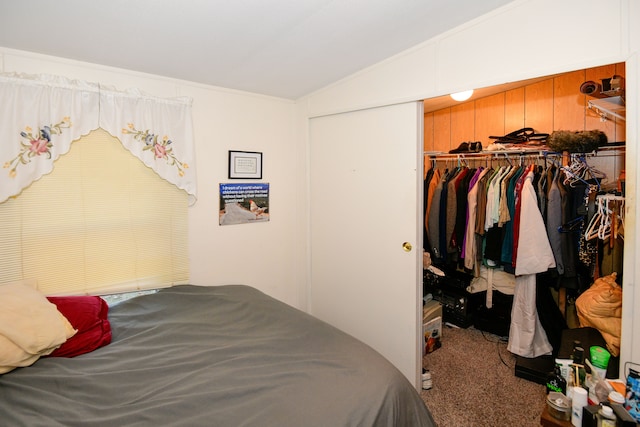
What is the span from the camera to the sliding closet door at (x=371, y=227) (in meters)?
2.21

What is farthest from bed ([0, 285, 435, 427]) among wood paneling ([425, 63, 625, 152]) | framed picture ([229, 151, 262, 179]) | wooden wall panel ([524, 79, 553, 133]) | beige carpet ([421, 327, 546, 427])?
wooden wall panel ([524, 79, 553, 133])

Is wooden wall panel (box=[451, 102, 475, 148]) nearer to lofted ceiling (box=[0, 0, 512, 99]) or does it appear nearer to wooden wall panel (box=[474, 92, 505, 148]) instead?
wooden wall panel (box=[474, 92, 505, 148])

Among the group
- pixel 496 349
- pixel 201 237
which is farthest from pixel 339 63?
pixel 496 349

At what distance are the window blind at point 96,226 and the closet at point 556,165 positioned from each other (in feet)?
7.63

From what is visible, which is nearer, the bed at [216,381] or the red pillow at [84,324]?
the bed at [216,381]

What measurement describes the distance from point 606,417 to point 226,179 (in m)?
2.48

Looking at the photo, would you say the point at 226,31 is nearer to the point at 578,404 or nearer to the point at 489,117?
the point at 578,404

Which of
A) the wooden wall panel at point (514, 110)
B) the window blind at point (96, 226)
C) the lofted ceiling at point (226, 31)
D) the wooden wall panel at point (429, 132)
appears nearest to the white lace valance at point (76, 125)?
the window blind at point (96, 226)

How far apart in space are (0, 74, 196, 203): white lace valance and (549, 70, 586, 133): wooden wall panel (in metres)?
3.07

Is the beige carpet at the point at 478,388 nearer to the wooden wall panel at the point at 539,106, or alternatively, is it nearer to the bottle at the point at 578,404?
the bottle at the point at 578,404

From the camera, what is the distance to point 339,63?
226 centimetres

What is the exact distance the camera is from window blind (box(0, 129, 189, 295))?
1.89m

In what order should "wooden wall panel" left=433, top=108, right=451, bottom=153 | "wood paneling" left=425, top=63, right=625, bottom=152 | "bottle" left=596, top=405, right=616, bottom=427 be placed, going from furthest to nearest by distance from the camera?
"wooden wall panel" left=433, top=108, right=451, bottom=153
"wood paneling" left=425, top=63, right=625, bottom=152
"bottle" left=596, top=405, right=616, bottom=427

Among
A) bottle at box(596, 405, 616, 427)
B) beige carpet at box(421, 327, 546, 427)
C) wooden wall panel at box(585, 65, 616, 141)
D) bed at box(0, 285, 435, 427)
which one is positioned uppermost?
wooden wall panel at box(585, 65, 616, 141)
